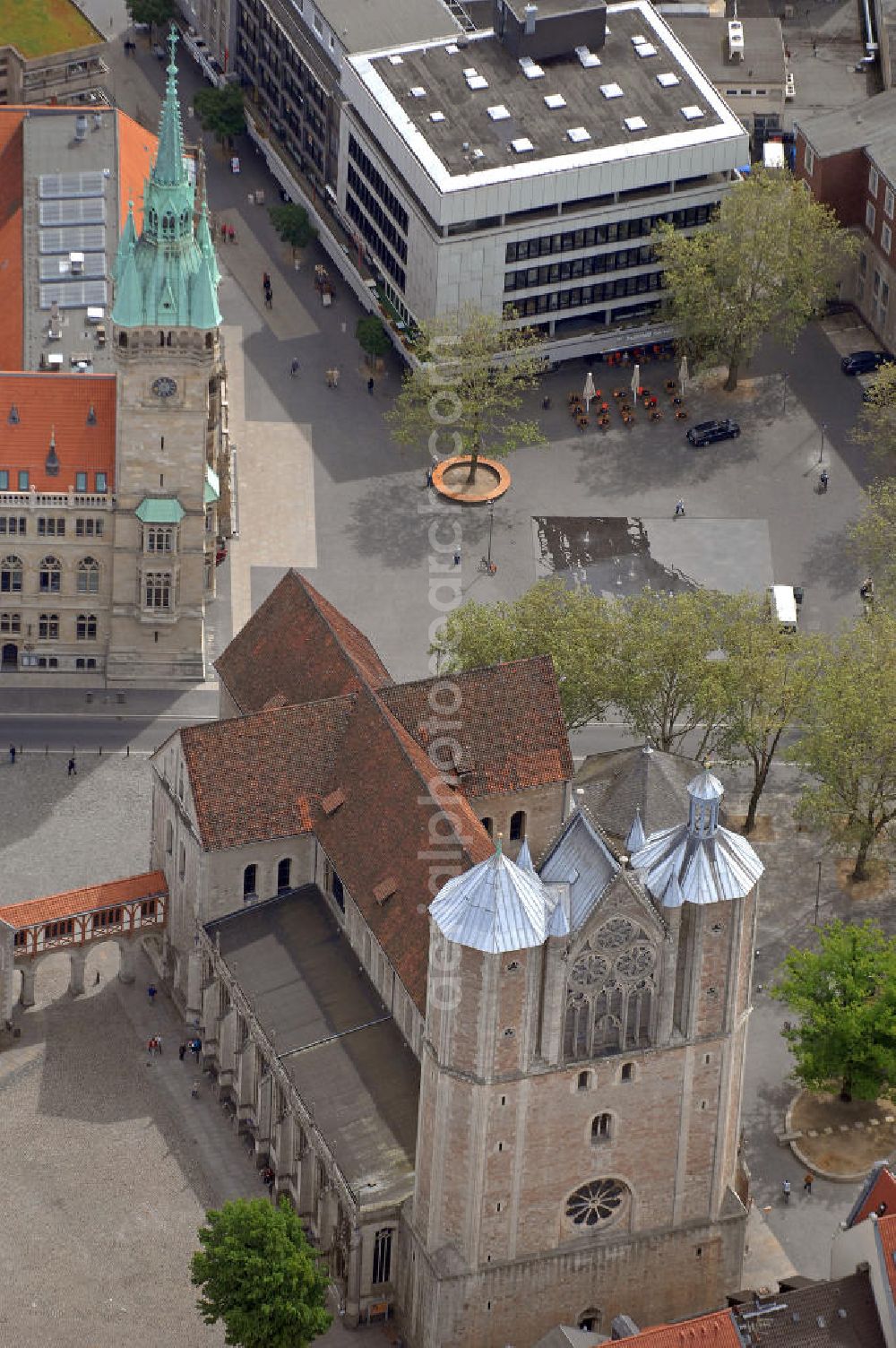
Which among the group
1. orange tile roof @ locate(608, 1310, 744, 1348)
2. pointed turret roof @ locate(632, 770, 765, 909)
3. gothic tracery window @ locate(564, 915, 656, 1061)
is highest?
pointed turret roof @ locate(632, 770, 765, 909)

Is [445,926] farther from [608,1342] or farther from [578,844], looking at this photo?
[608,1342]

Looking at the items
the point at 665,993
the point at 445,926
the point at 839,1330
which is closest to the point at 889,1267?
the point at 839,1330

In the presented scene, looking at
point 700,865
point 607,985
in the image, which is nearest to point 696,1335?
point 607,985

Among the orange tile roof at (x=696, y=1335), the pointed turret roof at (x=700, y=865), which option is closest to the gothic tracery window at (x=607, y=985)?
the pointed turret roof at (x=700, y=865)

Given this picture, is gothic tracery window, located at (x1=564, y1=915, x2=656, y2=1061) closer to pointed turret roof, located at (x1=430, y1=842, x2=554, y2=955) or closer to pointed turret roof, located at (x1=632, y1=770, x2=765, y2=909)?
pointed turret roof, located at (x1=632, y1=770, x2=765, y2=909)

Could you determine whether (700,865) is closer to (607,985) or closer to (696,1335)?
(607,985)

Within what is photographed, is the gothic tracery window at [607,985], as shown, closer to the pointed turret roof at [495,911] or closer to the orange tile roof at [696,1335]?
the pointed turret roof at [495,911]

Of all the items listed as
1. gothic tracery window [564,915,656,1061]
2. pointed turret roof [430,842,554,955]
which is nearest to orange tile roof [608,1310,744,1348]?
gothic tracery window [564,915,656,1061]
